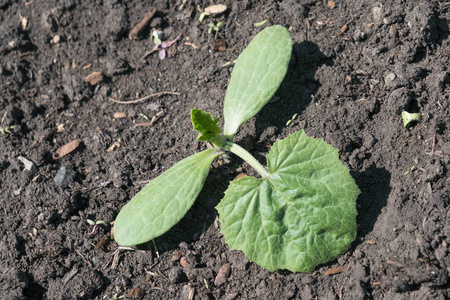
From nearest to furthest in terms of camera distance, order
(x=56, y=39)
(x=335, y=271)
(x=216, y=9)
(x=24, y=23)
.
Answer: (x=335, y=271) → (x=216, y=9) → (x=56, y=39) → (x=24, y=23)

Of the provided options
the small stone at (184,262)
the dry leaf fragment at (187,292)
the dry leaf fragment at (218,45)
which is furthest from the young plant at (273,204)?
the dry leaf fragment at (218,45)

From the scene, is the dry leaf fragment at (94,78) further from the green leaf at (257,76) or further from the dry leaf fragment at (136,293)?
the dry leaf fragment at (136,293)

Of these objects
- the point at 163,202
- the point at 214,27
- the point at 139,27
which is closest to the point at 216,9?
the point at 214,27

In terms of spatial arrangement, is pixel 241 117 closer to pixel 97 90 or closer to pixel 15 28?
pixel 97 90

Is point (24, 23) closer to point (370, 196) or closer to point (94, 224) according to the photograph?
point (94, 224)

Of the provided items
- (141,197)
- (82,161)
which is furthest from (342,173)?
(82,161)

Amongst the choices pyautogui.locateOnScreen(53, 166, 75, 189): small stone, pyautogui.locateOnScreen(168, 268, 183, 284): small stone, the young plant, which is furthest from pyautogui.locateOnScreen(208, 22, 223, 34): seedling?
pyautogui.locateOnScreen(168, 268, 183, 284): small stone

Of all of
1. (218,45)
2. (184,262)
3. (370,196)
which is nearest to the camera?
(370,196)
